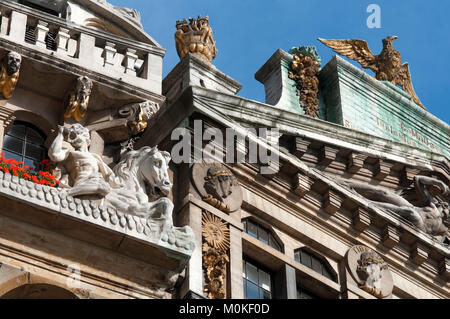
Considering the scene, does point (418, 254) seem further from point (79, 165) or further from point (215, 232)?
point (79, 165)

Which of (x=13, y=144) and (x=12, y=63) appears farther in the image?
(x=13, y=144)

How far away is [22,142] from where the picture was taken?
23781mm

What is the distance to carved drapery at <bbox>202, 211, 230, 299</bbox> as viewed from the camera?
22969 millimetres

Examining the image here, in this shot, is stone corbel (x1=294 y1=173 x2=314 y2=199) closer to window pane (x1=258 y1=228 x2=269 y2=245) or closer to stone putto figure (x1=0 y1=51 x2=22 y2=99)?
window pane (x1=258 y1=228 x2=269 y2=245)

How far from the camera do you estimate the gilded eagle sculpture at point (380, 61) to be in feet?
111

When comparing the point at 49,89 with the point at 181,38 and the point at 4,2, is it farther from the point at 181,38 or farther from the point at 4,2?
the point at 181,38

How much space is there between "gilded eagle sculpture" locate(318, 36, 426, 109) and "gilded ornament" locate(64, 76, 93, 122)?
11.0 metres

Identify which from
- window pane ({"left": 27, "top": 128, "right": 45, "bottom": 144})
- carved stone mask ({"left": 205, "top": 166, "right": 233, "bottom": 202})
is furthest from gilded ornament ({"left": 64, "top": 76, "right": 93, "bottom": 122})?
carved stone mask ({"left": 205, "top": 166, "right": 233, "bottom": 202})

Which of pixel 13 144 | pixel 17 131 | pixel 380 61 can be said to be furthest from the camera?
pixel 380 61

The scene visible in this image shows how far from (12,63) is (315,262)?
721 centimetres

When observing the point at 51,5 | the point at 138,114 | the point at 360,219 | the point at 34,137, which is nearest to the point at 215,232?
the point at 138,114

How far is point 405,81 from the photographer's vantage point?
114 ft
